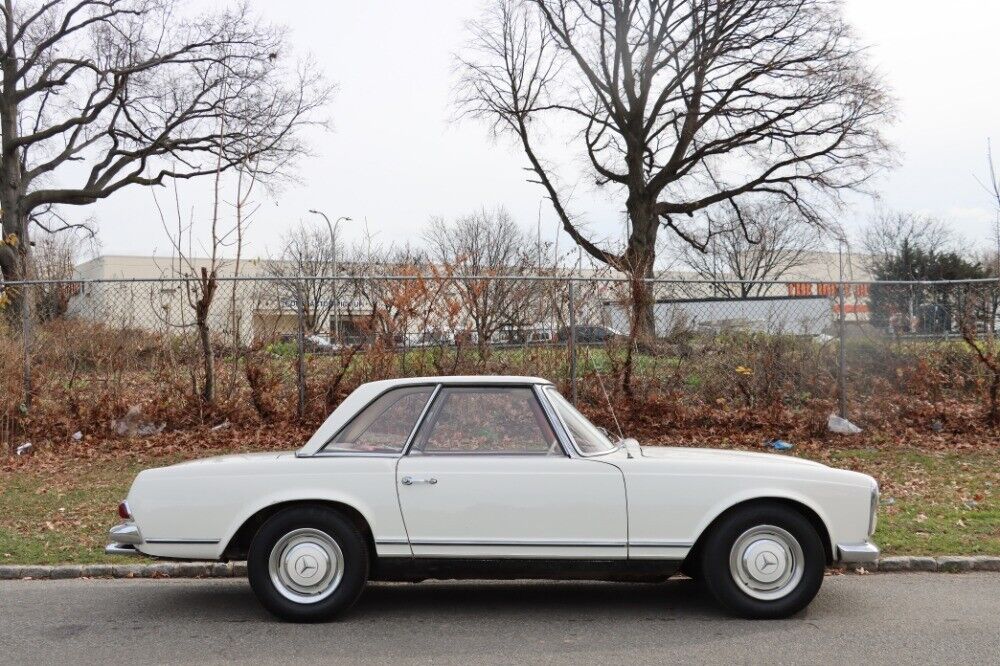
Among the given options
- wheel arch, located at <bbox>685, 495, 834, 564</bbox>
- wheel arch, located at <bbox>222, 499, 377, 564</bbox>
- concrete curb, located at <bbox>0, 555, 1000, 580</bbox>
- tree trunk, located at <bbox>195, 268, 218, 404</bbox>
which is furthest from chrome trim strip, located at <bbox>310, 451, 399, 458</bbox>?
tree trunk, located at <bbox>195, 268, 218, 404</bbox>

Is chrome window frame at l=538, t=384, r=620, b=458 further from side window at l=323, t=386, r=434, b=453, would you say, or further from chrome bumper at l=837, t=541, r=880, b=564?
chrome bumper at l=837, t=541, r=880, b=564

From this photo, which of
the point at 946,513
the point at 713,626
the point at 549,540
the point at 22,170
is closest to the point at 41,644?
the point at 549,540

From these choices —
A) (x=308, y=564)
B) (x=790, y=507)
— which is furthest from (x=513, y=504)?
(x=790, y=507)

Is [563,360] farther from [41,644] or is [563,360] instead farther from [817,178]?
[817,178]

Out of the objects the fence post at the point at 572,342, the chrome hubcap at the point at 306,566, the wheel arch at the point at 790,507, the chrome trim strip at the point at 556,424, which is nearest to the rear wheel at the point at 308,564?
the chrome hubcap at the point at 306,566

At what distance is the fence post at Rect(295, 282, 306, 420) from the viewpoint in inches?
514

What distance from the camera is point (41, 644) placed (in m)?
5.61

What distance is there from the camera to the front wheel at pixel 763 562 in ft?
19.6

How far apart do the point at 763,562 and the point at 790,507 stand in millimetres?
373

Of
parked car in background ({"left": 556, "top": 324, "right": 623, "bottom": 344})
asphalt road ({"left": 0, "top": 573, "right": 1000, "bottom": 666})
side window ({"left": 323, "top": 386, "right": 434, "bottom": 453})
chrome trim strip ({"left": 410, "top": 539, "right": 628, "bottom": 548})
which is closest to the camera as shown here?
asphalt road ({"left": 0, "top": 573, "right": 1000, "bottom": 666})

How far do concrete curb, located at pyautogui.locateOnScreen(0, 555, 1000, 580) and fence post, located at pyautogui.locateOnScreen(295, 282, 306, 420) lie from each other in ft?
18.4

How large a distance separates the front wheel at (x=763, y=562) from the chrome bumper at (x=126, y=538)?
134 inches

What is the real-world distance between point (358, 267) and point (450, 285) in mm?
3091

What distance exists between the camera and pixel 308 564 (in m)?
6.01
